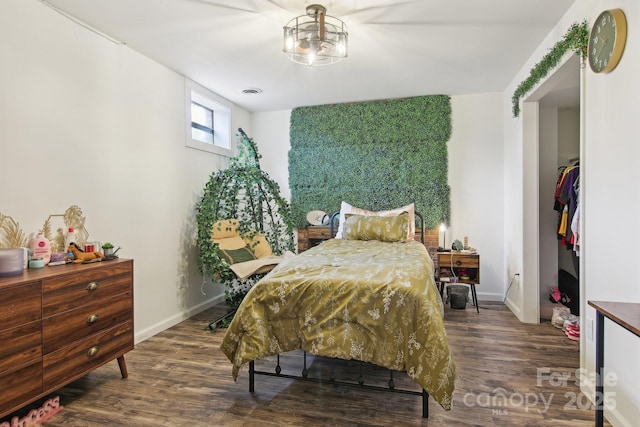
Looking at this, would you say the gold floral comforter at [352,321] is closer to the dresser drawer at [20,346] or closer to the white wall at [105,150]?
the dresser drawer at [20,346]

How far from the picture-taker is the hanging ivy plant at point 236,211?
3508 mm

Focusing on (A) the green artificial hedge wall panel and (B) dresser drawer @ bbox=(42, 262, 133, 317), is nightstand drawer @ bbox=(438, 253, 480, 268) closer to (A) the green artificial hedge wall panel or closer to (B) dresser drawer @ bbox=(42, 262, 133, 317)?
(A) the green artificial hedge wall panel

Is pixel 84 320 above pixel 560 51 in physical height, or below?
below

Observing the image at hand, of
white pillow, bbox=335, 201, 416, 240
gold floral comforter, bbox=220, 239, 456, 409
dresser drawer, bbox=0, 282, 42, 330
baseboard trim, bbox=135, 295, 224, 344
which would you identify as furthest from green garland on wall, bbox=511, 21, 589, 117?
baseboard trim, bbox=135, 295, 224, 344

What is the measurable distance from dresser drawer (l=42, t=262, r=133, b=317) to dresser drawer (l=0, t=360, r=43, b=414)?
0.90ft

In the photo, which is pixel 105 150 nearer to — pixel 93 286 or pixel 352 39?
pixel 93 286

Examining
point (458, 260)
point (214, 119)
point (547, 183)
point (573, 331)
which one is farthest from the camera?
point (214, 119)

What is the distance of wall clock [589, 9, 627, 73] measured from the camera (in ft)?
5.87

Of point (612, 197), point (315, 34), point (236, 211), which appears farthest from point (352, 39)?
point (236, 211)

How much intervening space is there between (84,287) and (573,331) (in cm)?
380

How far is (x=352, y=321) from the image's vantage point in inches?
77.3

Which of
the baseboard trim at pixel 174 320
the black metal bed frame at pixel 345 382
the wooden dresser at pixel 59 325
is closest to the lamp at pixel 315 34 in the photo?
the wooden dresser at pixel 59 325

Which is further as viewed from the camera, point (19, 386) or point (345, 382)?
point (345, 382)

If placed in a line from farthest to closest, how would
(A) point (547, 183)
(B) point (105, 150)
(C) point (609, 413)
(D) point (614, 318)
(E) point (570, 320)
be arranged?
(A) point (547, 183), (E) point (570, 320), (B) point (105, 150), (C) point (609, 413), (D) point (614, 318)
